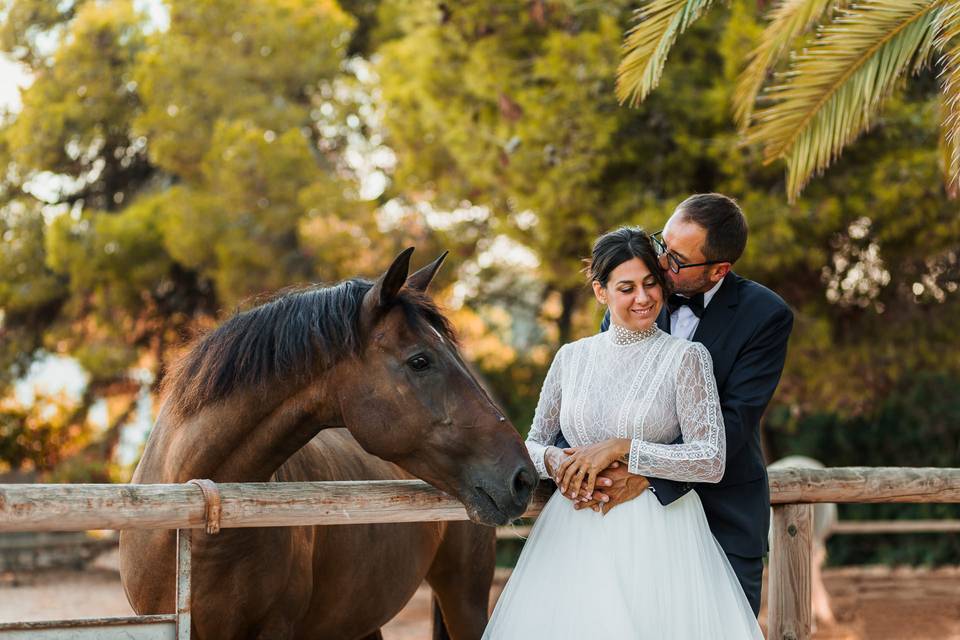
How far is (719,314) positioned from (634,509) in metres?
0.59

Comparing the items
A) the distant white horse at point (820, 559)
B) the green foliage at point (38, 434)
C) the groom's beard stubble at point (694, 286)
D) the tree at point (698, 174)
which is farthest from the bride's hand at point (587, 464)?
the green foliage at point (38, 434)

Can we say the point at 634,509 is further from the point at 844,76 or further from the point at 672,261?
the point at 844,76

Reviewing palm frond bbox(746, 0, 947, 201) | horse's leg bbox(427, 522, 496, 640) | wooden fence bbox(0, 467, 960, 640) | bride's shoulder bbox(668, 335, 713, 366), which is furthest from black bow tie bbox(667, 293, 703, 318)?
palm frond bbox(746, 0, 947, 201)

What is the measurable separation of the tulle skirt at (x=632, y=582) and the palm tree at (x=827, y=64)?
2679 mm

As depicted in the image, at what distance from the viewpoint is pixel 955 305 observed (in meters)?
10.1

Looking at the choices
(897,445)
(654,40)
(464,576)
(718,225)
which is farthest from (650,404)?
(897,445)

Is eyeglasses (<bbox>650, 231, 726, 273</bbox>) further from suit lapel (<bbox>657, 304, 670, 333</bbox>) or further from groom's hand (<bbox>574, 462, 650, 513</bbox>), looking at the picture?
groom's hand (<bbox>574, 462, 650, 513</bbox>)

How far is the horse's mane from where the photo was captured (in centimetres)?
285

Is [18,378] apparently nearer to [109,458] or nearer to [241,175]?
[109,458]

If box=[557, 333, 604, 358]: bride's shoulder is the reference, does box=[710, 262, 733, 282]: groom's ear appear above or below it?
above

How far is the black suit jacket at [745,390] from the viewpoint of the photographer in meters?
2.70

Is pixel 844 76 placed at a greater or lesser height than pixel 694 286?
greater

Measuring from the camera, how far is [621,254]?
2613 millimetres

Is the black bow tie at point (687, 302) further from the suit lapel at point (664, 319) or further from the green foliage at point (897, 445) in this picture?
the green foliage at point (897, 445)
